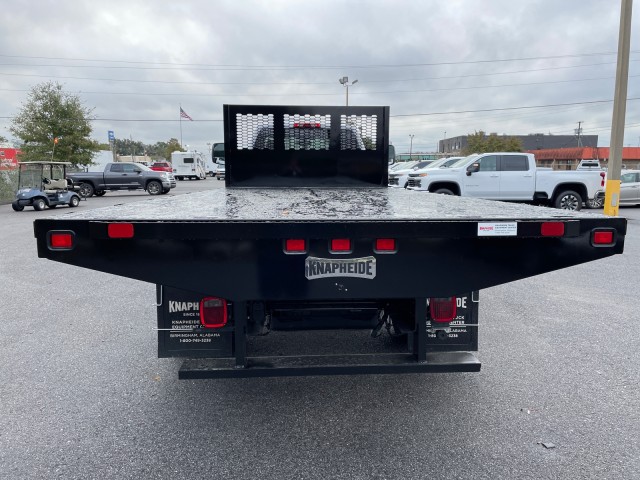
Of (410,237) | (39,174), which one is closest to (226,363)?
(410,237)

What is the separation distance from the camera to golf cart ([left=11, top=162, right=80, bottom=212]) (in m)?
17.8

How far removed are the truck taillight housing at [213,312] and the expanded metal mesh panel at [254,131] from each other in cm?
287

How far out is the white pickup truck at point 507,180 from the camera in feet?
51.3

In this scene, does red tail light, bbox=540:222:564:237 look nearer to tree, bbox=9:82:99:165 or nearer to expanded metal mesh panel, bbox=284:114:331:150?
expanded metal mesh panel, bbox=284:114:331:150

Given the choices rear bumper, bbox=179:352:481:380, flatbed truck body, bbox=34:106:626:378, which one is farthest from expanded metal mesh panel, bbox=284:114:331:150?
rear bumper, bbox=179:352:481:380

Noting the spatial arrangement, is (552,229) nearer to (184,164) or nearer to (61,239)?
(61,239)

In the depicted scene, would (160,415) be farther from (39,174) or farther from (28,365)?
(39,174)

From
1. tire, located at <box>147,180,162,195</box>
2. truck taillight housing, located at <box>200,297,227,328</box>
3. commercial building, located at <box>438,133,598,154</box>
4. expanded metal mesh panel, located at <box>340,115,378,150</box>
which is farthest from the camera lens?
commercial building, located at <box>438,133,598,154</box>

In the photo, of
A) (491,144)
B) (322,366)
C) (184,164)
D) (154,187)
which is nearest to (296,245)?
(322,366)

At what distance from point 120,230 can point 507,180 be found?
50.3 ft

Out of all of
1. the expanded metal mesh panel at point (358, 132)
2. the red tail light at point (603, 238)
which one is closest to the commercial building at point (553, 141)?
the expanded metal mesh panel at point (358, 132)

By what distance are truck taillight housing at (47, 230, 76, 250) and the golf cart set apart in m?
17.2

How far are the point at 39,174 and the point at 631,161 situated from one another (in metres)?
74.9

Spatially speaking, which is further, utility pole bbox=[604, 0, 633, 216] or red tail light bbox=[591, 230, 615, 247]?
utility pole bbox=[604, 0, 633, 216]
